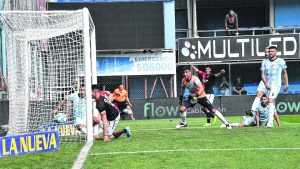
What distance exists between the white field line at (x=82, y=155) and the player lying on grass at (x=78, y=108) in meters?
1.87

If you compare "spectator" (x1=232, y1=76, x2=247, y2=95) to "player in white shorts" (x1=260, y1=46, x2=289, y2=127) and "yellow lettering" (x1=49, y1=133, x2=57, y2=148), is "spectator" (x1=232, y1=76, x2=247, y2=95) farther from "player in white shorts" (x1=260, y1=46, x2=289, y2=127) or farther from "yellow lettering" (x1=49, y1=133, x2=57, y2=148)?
"yellow lettering" (x1=49, y1=133, x2=57, y2=148)

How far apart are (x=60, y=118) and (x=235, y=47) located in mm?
17533

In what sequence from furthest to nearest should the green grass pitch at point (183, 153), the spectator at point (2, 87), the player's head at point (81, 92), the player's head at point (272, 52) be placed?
1. the player's head at point (272, 52)
2. the spectator at point (2, 87)
3. the player's head at point (81, 92)
4. the green grass pitch at point (183, 153)

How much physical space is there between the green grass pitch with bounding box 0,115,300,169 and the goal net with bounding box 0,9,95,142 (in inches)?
91.2

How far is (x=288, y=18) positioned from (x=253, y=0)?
84.6 inches

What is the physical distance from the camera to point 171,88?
3128cm

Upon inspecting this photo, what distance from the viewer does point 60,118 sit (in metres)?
14.9

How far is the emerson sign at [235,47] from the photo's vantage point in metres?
30.9

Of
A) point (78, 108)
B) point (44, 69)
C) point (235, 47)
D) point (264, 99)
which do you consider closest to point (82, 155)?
point (78, 108)

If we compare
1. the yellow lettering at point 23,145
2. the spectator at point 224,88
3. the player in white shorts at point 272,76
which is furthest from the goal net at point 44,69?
the spectator at point 224,88

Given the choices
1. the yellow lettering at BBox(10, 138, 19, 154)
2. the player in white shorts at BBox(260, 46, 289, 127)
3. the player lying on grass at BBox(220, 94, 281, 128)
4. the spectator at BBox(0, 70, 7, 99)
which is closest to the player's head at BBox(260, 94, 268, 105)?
the player lying on grass at BBox(220, 94, 281, 128)

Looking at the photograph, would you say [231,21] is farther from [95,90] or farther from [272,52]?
[95,90]

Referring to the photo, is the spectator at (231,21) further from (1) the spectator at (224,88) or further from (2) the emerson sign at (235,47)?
(1) the spectator at (224,88)

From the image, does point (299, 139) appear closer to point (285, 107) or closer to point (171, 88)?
point (285, 107)
